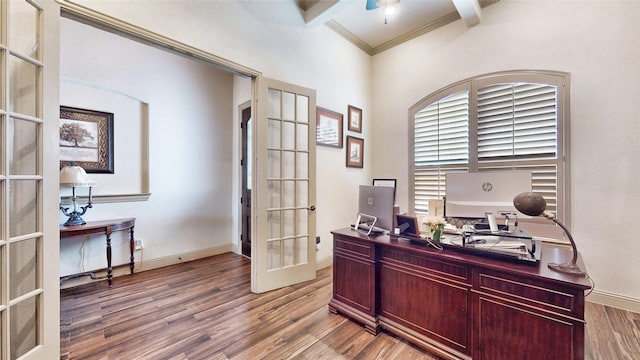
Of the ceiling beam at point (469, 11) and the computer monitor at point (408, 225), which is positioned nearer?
the computer monitor at point (408, 225)

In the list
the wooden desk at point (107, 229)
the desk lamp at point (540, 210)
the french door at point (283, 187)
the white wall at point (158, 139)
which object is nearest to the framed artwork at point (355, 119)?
the french door at point (283, 187)

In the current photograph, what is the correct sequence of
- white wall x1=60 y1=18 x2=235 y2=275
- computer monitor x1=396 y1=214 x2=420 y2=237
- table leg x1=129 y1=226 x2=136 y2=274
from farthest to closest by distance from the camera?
1. table leg x1=129 y1=226 x2=136 y2=274
2. white wall x1=60 y1=18 x2=235 y2=275
3. computer monitor x1=396 y1=214 x2=420 y2=237

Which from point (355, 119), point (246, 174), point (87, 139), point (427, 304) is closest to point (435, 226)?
point (427, 304)

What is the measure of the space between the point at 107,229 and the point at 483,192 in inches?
150

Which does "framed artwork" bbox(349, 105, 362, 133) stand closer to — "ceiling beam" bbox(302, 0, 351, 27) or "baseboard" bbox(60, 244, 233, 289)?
"ceiling beam" bbox(302, 0, 351, 27)

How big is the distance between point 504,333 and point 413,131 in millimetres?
2821

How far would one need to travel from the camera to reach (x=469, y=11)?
2947 mm

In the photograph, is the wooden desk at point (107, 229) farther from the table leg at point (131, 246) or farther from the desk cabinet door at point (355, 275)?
the desk cabinet door at point (355, 275)

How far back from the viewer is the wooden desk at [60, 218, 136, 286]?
8.50ft

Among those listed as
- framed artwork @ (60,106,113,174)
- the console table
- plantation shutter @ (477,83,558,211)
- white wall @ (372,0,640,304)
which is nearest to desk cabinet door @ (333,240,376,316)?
the console table

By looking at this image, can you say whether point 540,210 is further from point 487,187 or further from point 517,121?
point 517,121

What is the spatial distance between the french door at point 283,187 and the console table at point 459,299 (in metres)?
0.80

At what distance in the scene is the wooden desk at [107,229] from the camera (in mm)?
2590

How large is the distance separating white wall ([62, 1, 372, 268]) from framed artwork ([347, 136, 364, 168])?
122 millimetres
